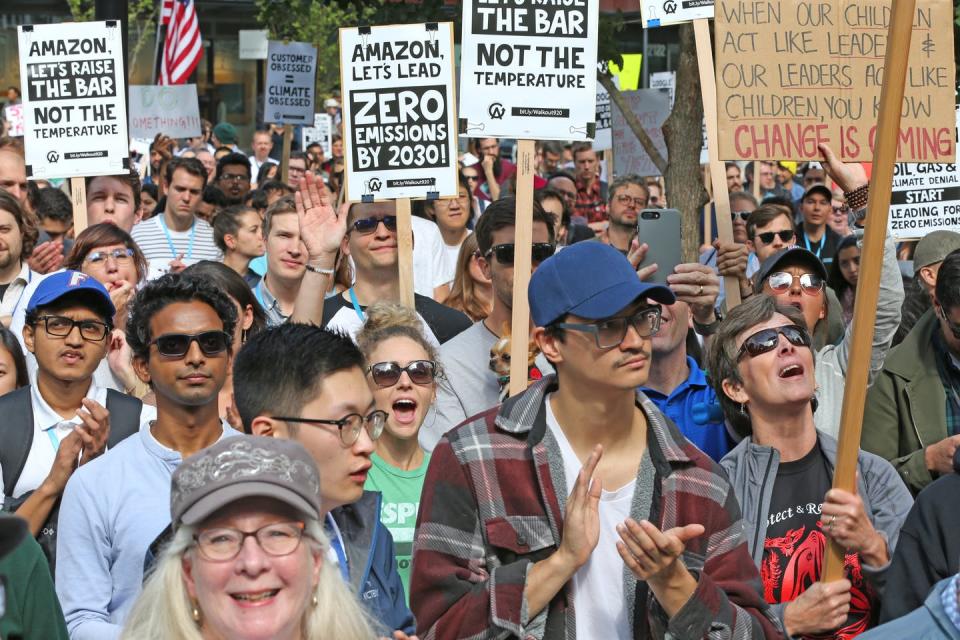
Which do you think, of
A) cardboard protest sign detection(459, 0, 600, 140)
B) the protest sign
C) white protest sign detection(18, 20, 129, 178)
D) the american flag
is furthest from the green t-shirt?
the american flag

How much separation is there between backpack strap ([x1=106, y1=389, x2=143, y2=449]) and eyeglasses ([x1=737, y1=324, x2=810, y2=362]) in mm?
2046

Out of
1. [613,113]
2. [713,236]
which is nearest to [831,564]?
[713,236]

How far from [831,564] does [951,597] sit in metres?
1.60

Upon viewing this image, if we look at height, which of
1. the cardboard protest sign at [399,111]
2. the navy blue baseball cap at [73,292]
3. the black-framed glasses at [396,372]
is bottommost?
the black-framed glasses at [396,372]

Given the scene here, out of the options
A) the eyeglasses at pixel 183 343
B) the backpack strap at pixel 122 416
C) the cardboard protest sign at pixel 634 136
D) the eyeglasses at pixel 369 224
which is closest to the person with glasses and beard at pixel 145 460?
the eyeglasses at pixel 183 343

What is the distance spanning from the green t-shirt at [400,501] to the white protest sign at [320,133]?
18.3 m

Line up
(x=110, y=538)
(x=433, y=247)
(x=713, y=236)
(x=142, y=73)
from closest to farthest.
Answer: (x=110, y=538)
(x=433, y=247)
(x=713, y=236)
(x=142, y=73)

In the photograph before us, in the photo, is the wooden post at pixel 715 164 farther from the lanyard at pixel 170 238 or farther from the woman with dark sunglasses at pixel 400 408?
the lanyard at pixel 170 238

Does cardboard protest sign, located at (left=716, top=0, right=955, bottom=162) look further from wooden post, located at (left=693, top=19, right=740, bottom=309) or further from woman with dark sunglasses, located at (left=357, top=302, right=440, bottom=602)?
woman with dark sunglasses, located at (left=357, top=302, right=440, bottom=602)

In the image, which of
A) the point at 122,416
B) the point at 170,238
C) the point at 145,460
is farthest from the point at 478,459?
the point at 170,238

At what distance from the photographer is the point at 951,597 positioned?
2689mm

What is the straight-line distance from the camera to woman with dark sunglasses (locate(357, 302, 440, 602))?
4.88 metres

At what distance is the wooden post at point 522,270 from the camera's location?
5.75 meters

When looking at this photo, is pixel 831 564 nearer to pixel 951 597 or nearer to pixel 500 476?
pixel 500 476
